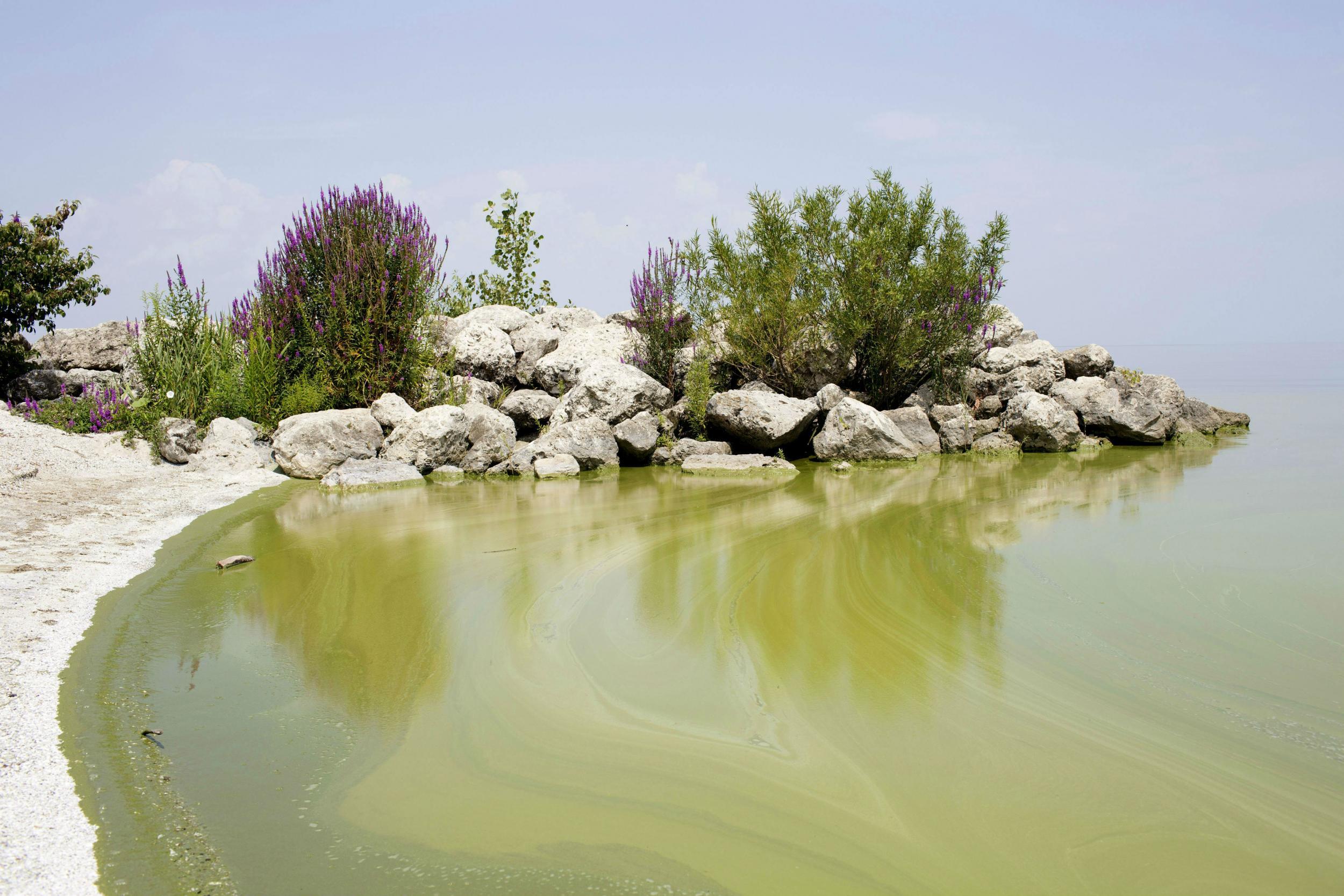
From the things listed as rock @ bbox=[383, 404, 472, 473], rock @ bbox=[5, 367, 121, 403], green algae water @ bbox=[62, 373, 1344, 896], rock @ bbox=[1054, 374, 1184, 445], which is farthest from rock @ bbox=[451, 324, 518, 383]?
rock @ bbox=[1054, 374, 1184, 445]

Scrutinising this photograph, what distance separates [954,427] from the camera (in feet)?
38.0

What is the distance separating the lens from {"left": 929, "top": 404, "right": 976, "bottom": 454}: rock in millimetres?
11547

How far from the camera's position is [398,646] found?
4.05 m

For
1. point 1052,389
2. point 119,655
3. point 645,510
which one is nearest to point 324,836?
point 119,655

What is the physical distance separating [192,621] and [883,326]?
944cm

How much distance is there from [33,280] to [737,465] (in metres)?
9.37

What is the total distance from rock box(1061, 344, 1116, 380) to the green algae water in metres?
7.56

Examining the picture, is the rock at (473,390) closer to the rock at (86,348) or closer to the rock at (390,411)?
the rock at (390,411)

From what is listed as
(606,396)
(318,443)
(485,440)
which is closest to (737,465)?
(606,396)

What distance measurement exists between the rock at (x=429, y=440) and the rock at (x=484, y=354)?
2363 millimetres

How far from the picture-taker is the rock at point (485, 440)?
1021 centimetres

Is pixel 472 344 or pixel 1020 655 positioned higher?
pixel 472 344

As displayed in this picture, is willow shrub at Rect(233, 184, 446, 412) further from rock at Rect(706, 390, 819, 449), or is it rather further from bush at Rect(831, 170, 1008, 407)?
bush at Rect(831, 170, 1008, 407)

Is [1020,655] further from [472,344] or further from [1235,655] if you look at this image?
[472,344]
